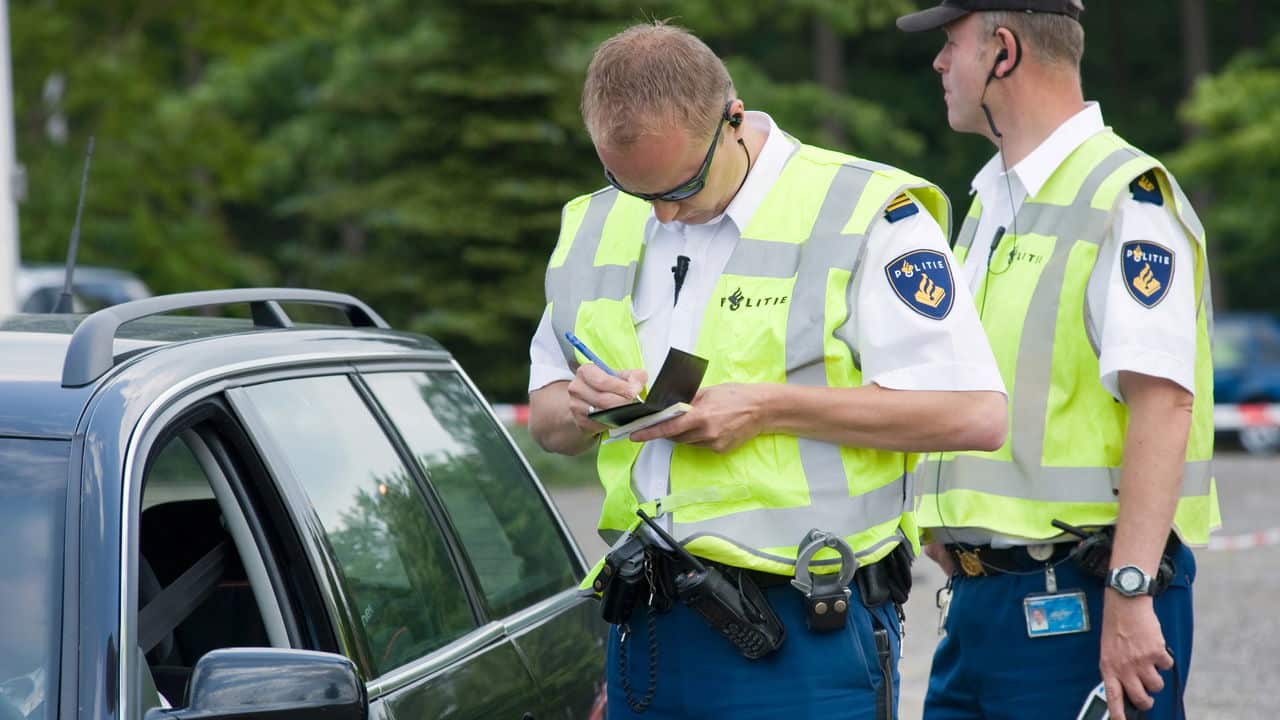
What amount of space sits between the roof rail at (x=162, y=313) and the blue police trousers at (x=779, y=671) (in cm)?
96

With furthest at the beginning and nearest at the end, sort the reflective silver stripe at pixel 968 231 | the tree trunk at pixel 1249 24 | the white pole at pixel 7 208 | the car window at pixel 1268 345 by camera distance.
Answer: the tree trunk at pixel 1249 24 < the car window at pixel 1268 345 < the white pole at pixel 7 208 < the reflective silver stripe at pixel 968 231

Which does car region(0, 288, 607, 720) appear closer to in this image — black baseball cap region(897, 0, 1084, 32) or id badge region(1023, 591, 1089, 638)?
id badge region(1023, 591, 1089, 638)

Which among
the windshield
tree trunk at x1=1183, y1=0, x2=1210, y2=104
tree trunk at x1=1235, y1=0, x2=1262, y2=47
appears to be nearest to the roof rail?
the windshield

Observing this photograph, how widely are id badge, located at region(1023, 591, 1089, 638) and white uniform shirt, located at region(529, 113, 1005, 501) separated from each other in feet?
1.94

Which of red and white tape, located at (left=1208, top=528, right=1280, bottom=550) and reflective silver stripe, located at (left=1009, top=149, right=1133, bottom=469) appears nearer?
reflective silver stripe, located at (left=1009, top=149, right=1133, bottom=469)

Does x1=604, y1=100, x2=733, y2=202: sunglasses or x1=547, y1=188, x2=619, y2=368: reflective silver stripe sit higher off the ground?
x1=604, y1=100, x2=733, y2=202: sunglasses

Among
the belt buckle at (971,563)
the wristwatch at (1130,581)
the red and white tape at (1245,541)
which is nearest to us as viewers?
the wristwatch at (1130,581)

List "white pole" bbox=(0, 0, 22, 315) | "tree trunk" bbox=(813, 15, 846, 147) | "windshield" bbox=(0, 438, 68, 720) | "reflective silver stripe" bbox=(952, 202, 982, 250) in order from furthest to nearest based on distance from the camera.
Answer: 1. "tree trunk" bbox=(813, 15, 846, 147)
2. "white pole" bbox=(0, 0, 22, 315)
3. "reflective silver stripe" bbox=(952, 202, 982, 250)
4. "windshield" bbox=(0, 438, 68, 720)

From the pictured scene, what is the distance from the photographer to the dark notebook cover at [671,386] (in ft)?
8.28

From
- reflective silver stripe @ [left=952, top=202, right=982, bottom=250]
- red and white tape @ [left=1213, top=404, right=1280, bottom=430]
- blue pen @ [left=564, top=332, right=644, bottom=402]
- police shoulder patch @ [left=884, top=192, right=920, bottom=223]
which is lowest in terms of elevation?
blue pen @ [left=564, top=332, right=644, bottom=402]

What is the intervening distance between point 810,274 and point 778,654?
60 centimetres

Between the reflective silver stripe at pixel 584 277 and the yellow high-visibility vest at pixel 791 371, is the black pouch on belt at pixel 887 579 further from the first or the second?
the reflective silver stripe at pixel 584 277

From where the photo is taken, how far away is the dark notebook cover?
2.52m

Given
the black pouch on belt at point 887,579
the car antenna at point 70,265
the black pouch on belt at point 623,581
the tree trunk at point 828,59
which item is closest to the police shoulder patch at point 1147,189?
the black pouch on belt at point 887,579
